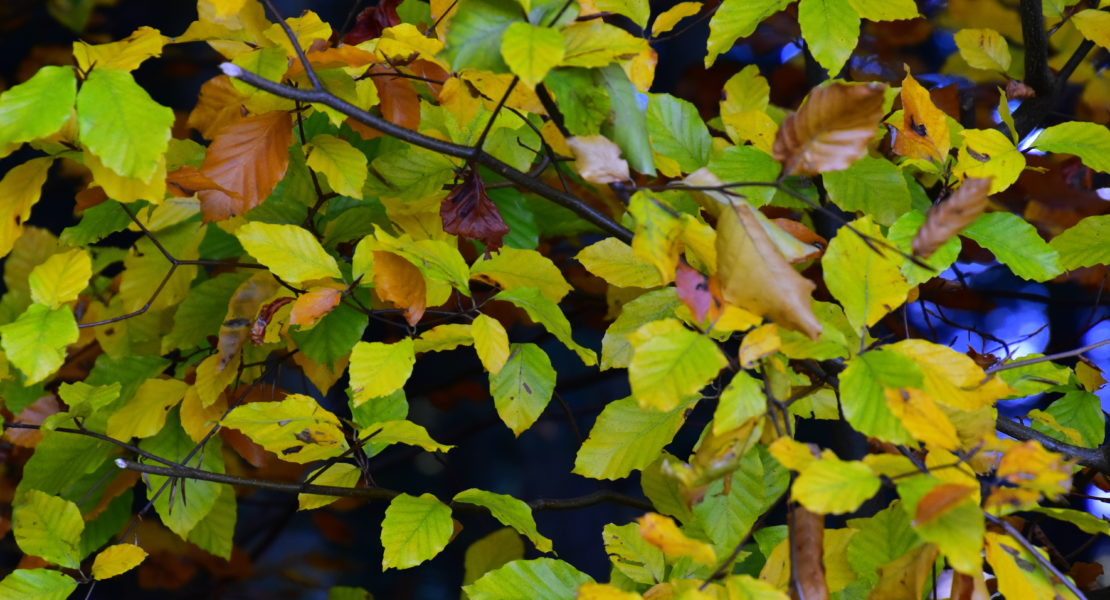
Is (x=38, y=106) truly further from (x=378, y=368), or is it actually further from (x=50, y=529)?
(x=50, y=529)

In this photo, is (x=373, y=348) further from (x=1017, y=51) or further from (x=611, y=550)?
(x=1017, y=51)

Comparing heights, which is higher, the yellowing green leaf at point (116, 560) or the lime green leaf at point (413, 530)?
the lime green leaf at point (413, 530)

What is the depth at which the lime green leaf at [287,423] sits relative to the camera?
62 cm

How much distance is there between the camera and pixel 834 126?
1.46 ft

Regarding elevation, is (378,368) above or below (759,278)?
below

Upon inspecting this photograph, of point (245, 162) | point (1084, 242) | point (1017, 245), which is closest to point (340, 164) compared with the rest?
point (245, 162)

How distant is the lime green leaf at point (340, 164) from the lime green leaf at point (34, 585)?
36cm

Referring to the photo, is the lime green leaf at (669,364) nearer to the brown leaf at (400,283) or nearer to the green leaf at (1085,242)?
the brown leaf at (400,283)

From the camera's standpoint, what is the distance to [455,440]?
4.64ft

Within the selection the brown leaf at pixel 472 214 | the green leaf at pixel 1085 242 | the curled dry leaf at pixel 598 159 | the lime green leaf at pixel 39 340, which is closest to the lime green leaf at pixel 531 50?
the curled dry leaf at pixel 598 159

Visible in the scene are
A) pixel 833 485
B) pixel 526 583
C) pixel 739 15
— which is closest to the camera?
pixel 833 485

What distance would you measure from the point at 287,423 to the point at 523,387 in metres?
0.17

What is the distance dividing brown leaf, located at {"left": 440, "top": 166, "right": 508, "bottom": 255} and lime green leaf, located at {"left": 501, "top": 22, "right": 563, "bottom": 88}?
0.60ft

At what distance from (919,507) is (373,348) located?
14.1 inches
